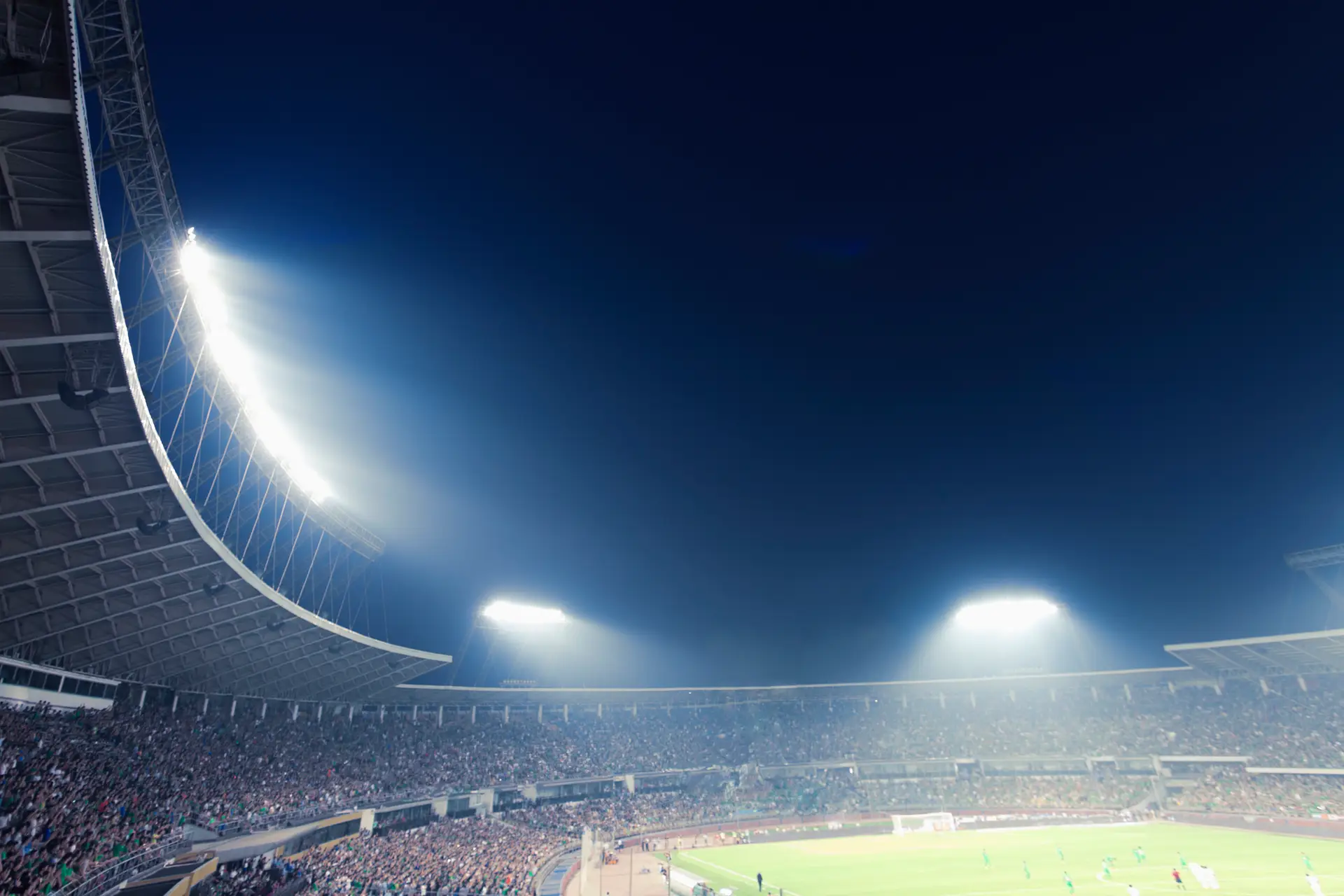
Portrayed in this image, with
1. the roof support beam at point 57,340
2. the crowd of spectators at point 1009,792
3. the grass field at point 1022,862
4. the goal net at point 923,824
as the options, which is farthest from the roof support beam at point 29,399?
the crowd of spectators at point 1009,792

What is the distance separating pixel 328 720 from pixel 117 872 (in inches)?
1401

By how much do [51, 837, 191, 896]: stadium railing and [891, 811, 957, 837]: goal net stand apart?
5506 cm

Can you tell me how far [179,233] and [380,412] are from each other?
13951 millimetres

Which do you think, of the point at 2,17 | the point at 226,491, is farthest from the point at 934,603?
the point at 2,17

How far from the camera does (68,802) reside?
2050cm

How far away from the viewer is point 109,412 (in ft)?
56.5

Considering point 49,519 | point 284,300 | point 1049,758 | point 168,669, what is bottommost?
point 1049,758

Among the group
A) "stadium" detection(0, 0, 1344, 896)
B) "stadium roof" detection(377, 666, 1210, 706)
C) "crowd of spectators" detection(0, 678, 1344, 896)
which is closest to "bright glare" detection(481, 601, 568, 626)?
"stadium roof" detection(377, 666, 1210, 706)

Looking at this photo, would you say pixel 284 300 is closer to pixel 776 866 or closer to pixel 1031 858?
pixel 776 866

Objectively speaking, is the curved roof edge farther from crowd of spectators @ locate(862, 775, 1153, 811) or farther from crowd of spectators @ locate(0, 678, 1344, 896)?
crowd of spectators @ locate(862, 775, 1153, 811)

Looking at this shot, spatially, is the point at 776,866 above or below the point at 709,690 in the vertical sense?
below

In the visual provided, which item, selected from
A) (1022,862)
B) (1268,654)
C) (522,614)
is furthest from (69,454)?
(1268,654)

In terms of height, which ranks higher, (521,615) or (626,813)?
(521,615)

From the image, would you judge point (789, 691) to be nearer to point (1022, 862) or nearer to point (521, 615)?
point (521, 615)
